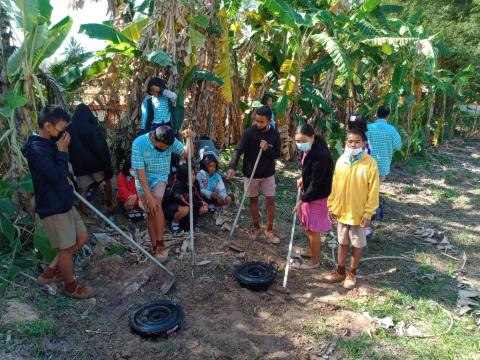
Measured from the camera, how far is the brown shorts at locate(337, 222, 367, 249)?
416cm

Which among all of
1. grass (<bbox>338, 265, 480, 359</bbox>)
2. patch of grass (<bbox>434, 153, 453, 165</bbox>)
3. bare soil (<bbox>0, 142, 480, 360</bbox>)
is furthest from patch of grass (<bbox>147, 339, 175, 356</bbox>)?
patch of grass (<bbox>434, 153, 453, 165</bbox>)

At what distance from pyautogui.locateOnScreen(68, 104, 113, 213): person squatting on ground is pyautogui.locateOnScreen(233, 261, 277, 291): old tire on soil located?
231 cm

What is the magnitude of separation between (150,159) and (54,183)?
114 cm

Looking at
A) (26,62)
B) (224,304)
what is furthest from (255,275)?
(26,62)

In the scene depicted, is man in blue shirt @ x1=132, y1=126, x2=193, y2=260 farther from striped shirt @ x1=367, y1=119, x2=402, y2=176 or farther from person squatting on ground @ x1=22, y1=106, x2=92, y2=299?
striped shirt @ x1=367, y1=119, x2=402, y2=176

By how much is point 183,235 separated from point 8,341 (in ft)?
8.16

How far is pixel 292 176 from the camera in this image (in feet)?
26.1

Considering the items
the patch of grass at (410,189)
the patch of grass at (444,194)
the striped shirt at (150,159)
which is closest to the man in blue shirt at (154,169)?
the striped shirt at (150,159)

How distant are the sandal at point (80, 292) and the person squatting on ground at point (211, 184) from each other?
2.30 m

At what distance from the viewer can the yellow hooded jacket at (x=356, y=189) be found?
13.0 ft

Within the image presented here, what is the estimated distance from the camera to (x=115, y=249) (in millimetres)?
4750

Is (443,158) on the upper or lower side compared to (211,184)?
lower

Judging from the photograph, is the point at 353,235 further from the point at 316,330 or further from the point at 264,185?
the point at 264,185

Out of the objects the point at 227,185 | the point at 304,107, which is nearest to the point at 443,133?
the point at 304,107
